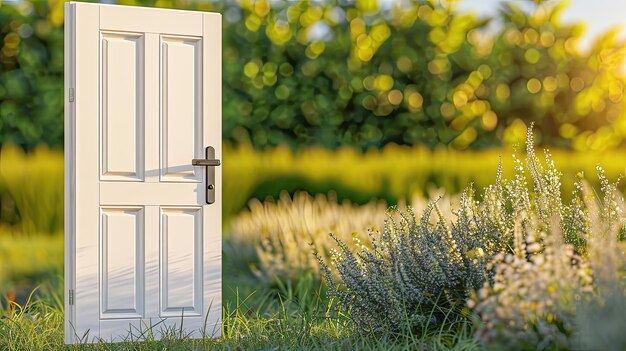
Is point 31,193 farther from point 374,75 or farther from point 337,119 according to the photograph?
point 374,75

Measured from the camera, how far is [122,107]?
4617 mm

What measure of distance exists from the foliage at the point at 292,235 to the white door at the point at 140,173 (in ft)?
3.78

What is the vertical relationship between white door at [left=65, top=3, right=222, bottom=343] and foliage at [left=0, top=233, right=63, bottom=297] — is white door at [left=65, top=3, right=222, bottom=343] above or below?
above

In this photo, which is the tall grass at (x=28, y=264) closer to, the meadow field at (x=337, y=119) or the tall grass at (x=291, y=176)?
the meadow field at (x=337, y=119)

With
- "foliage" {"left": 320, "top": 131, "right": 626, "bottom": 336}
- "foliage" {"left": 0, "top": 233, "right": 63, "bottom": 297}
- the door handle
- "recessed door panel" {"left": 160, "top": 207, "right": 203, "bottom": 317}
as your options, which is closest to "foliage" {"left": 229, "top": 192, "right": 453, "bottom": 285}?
"recessed door panel" {"left": 160, "top": 207, "right": 203, "bottom": 317}

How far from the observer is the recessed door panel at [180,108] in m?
4.67

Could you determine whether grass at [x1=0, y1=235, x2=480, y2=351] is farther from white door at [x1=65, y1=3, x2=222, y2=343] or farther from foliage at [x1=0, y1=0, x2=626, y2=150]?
foliage at [x1=0, y1=0, x2=626, y2=150]

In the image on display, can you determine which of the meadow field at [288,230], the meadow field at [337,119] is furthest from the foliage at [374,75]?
the meadow field at [288,230]

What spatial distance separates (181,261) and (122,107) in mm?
866

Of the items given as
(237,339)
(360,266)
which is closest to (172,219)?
(237,339)

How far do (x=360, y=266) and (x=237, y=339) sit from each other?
77cm

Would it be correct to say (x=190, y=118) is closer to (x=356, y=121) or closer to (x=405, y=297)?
(x=405, y=297)

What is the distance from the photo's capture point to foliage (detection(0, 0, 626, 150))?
26.6ft

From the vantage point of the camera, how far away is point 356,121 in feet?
28.0
